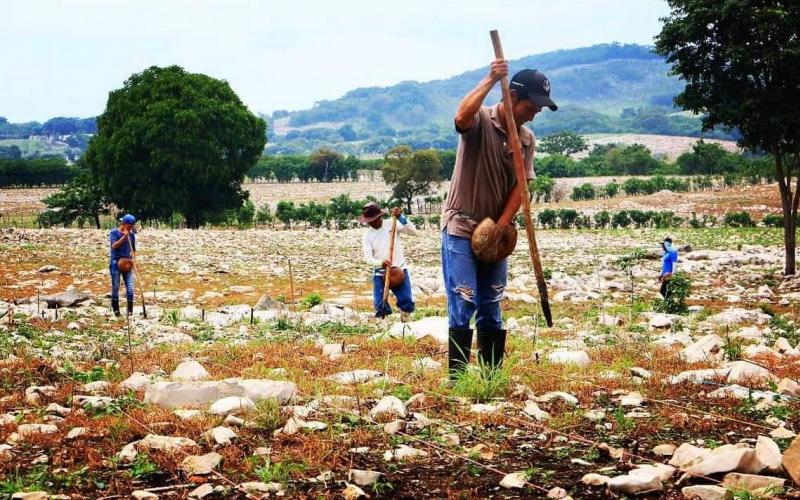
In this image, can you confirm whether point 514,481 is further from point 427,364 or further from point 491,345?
point 427,364

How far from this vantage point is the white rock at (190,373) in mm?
5746

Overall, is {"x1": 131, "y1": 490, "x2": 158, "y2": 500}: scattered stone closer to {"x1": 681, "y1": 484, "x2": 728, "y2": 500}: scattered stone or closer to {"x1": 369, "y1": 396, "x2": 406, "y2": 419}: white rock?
{"x1": 369, "y1": 396, "x2": 406, "y2": 419}: white rock

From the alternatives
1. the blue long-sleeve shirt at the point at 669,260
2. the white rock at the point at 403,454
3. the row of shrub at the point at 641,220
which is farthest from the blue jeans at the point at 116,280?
the row of shrub at the point at 641,220

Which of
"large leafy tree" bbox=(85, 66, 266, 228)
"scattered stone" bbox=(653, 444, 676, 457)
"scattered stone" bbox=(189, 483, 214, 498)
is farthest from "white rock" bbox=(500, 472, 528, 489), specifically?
"large leafy tree" bbox=(85, 66, 266, 228)

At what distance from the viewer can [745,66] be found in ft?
58.4

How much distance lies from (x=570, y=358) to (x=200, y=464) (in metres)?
3.83

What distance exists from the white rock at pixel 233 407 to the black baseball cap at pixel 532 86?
2.67 meters

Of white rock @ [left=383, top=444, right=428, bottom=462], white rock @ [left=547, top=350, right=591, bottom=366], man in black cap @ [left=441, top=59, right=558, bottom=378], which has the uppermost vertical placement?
man in black cap @ [left=441, top=59, right=558, bottom=378]

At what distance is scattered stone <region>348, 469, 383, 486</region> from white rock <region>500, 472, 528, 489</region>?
576 millimetres

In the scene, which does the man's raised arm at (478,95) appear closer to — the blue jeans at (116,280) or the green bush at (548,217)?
the blue jeans at (116,280)

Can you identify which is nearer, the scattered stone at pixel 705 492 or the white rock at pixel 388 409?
the scattered stone at pixel 705 492

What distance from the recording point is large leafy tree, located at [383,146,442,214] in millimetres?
74375

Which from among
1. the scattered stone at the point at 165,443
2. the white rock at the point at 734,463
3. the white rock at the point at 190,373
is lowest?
the white rock at the point at 190,373

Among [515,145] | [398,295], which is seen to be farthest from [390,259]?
[515,145]
